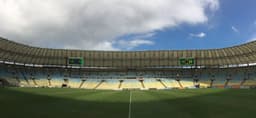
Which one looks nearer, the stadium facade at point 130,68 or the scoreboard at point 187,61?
the stadium facade at point 130,68

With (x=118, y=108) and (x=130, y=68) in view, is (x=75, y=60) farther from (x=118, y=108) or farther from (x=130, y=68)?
(x=118, y=108)

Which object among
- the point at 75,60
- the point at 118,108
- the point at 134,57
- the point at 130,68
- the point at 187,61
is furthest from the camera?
the point at 130,68

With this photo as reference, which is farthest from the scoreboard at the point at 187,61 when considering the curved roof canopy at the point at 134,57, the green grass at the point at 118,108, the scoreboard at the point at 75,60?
the green grass at the point at 118,108

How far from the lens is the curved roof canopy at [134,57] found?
→ 8606 centimetres

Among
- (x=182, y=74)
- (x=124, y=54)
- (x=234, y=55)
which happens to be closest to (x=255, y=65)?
(x=234, y=55)

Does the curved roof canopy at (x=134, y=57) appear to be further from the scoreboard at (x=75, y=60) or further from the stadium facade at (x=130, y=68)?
the scoreboard at (x=75, y=60)

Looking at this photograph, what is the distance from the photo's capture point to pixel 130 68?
10588 centimetres

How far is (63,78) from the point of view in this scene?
97.6 meters

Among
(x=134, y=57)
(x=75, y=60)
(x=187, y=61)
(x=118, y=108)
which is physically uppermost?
(x=134, y=57)

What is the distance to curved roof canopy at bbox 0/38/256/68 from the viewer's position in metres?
86.1

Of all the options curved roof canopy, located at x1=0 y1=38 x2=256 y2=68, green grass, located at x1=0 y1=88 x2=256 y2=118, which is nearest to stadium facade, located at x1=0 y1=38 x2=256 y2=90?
curved roof canopy, located at x1=0 y1=38 x2=256 y2=68

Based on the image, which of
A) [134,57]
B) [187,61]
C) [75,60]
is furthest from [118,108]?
[134,57]

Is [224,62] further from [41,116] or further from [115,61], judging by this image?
[41,116]

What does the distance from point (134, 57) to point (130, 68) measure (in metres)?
5.89
